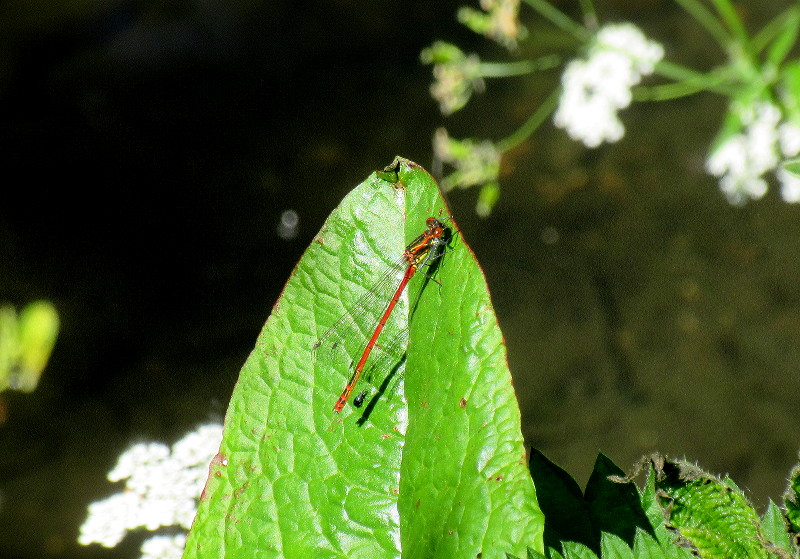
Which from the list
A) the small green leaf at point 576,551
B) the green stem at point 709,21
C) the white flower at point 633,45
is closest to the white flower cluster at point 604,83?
the white flower at point 633,45

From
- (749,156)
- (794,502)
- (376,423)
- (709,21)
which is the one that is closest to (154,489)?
(376,423)

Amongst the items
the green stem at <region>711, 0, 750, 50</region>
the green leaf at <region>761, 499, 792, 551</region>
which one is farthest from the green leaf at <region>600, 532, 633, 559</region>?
the green stem at <region>711, 0, 750, 50</region>

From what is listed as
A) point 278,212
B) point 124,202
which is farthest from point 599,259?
point 124,202

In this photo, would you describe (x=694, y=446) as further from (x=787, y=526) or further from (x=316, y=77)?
(x=316, y=77)

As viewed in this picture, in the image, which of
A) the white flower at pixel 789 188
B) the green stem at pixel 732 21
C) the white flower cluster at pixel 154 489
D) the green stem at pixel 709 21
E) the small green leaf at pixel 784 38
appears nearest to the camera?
the white flower cluster at pixel 154 489

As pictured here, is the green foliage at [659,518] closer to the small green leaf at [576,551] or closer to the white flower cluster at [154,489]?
the small green leaf at [576,551]
